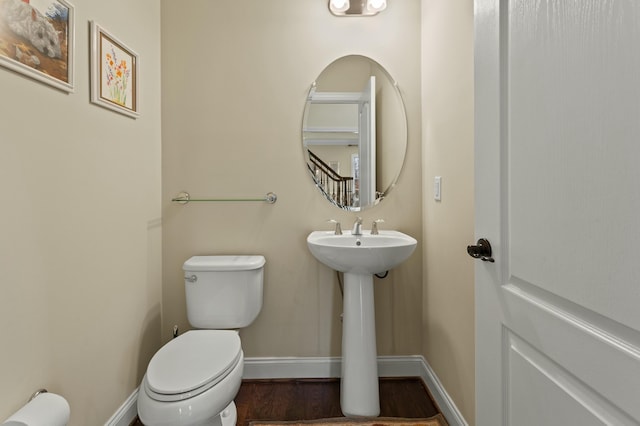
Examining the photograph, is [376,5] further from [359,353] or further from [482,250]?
[359,353]

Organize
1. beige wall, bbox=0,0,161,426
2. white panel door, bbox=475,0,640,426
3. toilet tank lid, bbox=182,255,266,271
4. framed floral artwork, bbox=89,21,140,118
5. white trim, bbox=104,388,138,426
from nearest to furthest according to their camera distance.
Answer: white panel door, bbox=475,0,640,426, beige wall, bbox=0,0,161,426, framed floral artwork, bbox=89,21,140,118, white trim, bbox=104,388,138,426, toilet tank lid, bbox=182,255,266,271

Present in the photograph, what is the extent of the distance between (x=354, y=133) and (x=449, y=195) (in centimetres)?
68

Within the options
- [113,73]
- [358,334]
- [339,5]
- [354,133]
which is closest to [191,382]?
[358,334]

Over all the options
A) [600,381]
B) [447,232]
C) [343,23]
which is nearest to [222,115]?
[343,23]

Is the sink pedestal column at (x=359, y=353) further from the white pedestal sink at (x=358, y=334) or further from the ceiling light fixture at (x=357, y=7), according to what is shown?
the ceiling light fixture at (x=357, y=7)

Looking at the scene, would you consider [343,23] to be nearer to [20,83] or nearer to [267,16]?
[267,16]

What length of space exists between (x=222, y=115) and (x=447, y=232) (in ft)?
4.56

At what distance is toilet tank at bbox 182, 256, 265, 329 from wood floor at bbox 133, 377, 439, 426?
1.39 ft

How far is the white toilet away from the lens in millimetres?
1106

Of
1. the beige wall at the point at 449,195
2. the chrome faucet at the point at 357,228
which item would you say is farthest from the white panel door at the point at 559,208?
the chrome faucet at the point at 357,228

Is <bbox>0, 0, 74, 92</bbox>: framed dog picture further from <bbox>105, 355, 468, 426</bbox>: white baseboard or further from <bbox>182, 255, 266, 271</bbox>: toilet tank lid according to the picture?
<bbox>105, 355, 468, 426</bbox>: white baseboard

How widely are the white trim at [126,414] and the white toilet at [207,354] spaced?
39cm

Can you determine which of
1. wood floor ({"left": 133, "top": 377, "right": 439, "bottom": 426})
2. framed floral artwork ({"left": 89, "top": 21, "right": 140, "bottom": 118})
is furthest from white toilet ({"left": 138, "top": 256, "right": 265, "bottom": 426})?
framed floral artwork ({"left": 89, "top": 21, "right": 140, "bottom": 118})

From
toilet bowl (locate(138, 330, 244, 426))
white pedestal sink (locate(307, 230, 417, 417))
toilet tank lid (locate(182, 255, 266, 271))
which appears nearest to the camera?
toilet bowl (locate(138, 330, 244, 426))
